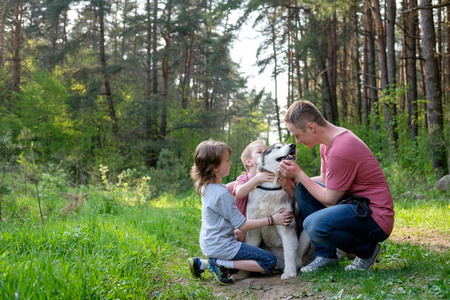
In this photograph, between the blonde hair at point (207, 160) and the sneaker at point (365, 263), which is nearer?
the sneaker at point (365, 263)

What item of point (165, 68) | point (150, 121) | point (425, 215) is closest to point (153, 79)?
point (165, 68)

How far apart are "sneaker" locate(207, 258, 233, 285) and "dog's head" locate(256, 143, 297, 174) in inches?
45.2

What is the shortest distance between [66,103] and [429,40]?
2004 cm

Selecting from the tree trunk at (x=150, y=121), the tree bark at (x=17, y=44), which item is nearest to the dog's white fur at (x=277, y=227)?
the tree trunk at (x=150, y=121)

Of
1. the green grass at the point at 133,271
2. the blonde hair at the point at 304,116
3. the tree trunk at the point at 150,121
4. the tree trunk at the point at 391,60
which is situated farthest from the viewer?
the tree trunk at the point at 150,121

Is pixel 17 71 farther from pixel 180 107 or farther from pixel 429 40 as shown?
pixel 429 40

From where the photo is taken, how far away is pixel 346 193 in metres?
3.84

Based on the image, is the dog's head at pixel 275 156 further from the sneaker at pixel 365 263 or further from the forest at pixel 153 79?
the forest at pixel 153 79

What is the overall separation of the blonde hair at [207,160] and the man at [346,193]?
0.69 m

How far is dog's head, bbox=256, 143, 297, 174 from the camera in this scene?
3895 mm

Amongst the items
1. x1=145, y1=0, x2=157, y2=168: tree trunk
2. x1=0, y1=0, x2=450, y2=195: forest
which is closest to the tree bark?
x1=0, y1=0, x2=450, y2=195: forest

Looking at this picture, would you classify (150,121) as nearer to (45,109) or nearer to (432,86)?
(45,109)

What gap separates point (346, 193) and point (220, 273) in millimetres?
1597

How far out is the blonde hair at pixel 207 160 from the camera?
3.99 m
